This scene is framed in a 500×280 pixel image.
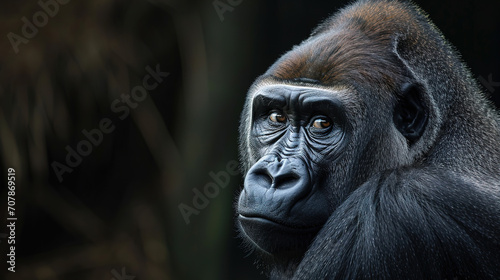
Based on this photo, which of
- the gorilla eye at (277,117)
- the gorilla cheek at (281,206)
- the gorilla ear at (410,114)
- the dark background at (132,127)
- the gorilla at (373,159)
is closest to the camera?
the gorilla at (373,159)

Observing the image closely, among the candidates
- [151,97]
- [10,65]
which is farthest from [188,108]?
[10,65]

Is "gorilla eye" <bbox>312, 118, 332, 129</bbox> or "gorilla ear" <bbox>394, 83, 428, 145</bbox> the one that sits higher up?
"gorilla eye" <bbox>312, 118, 332, 129</bbox>

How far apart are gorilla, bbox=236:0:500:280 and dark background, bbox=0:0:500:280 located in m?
3.11

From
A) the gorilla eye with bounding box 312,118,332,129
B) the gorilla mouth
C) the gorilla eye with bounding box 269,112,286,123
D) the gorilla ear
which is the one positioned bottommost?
the gorilla mouth

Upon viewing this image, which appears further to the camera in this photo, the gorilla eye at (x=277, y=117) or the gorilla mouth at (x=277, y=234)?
the gorilla eye at (x=277, y=117)

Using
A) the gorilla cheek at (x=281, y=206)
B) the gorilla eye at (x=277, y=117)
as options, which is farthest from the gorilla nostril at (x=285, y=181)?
the gorilla eye at (x=277, y=117)

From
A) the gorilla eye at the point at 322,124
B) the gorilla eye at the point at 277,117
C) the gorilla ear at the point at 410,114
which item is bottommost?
the gorilla ear at the point at 410,114

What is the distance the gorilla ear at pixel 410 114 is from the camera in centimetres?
351

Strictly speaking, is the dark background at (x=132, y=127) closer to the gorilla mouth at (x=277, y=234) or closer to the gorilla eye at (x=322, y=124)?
the gorilla eye at (x=322, y=124)

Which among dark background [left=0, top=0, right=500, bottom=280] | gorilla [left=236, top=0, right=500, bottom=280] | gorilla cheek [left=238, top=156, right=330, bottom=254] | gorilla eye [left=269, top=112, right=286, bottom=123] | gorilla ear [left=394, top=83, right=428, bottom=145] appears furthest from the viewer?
dark background [left=0, top=0, right=500, bottom=280]

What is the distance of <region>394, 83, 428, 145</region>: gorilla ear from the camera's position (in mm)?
3510

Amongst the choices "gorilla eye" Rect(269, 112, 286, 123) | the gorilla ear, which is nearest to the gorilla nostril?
"gorilla eye" Rect(269, 112, 286, 123)

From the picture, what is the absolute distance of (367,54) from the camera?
3.65 metres

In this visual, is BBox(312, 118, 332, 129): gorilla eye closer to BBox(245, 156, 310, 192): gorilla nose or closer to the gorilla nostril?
BBox(245, 156, 310, 192): gorilla nose
